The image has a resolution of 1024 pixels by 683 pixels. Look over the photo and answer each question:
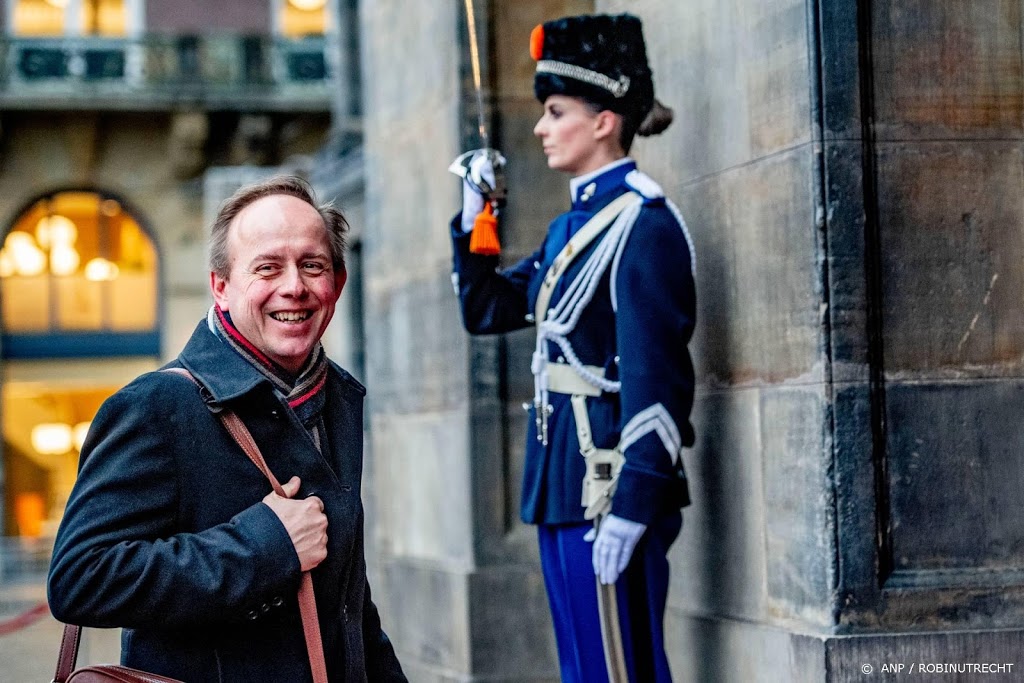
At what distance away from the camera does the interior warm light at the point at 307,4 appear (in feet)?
73.5

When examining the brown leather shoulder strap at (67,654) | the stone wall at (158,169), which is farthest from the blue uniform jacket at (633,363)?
→ the stone wall at (158,169)

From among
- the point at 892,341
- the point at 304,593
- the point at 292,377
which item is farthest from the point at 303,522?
the point at 892,341

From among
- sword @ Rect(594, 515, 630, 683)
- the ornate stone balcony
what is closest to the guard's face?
sword @ Rect(594, 515, 630, 683)

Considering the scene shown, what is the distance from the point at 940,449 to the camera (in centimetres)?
460

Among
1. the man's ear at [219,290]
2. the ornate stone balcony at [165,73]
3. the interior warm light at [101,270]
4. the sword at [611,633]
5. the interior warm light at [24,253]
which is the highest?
the ornate stone balcony at [165,73]

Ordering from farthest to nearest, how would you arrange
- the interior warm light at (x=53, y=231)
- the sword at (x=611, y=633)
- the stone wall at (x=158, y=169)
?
1. the interior warm light at (x=53, y=231)
2. the stone wall at (x=158, y=169)
3. the sword at (x=611, y=633)

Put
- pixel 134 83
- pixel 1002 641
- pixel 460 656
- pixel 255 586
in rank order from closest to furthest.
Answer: pixel 255 586
pixel 1002 641
pixel 460 656
pixel 134 83

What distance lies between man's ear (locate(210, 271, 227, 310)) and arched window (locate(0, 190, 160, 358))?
62.1 feet

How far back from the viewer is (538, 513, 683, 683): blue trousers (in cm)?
466

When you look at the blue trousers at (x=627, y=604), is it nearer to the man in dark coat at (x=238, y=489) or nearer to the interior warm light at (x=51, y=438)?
the man in dark coat at (x=238, y=489)

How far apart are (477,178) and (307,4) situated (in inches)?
706

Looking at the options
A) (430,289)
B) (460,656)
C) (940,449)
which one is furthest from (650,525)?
(430,289)

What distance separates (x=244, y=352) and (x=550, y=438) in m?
1.70

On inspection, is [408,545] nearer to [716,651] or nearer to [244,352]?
[716,651]
